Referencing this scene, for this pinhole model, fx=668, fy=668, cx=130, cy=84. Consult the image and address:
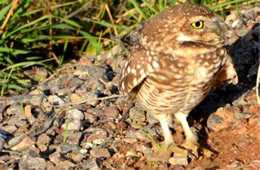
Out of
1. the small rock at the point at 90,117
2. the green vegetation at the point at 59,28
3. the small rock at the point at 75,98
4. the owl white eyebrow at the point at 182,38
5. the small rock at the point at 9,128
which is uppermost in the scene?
the owl white eyebrow at the point at 182,38

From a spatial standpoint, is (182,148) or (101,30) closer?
(182,148)

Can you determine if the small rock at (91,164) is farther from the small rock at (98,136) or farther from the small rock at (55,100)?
the small rock at (55,100)

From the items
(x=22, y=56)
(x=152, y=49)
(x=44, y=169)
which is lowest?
(x=44, y=169)

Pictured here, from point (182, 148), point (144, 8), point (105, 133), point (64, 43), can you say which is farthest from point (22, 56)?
point (182, 148)

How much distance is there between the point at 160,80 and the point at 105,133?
30.8 inches

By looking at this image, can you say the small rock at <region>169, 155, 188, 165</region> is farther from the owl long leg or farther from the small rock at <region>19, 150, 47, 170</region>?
the small rock at <region>19, 150, 47, 170</region>

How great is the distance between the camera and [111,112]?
5.23m

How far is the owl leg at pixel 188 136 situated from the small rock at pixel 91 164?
2.24ft

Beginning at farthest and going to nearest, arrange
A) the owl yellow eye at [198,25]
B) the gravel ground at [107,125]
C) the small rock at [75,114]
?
the small rock at [75,114]
the gravel ground at [107,125]
the owl yellow eye at [198,25]

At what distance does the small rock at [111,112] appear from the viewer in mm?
5199

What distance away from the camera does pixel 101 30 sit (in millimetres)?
6273

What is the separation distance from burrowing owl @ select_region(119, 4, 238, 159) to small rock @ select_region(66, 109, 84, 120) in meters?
0.65

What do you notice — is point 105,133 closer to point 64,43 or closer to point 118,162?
point 118,162

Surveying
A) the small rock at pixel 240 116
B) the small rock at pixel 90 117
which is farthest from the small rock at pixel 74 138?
the small rock at pixel 240 116
